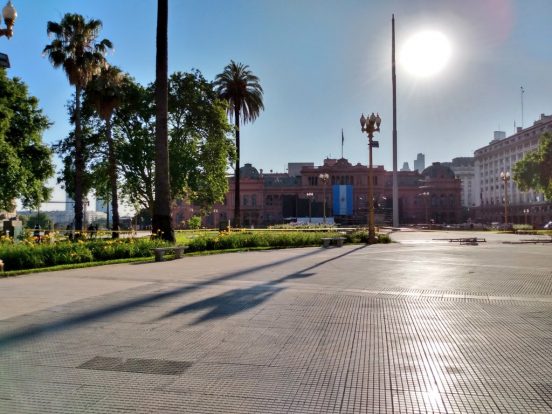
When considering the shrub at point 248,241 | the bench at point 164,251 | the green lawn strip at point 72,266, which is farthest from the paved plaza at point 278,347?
the shrub at point 248,241

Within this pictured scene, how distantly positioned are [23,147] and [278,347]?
1422 inches

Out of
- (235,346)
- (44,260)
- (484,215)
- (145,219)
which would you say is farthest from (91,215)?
(235,346)

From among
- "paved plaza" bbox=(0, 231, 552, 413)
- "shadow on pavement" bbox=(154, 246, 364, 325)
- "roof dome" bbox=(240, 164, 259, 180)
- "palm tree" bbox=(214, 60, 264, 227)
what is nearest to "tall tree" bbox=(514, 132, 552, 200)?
"palm tree" bbox=(214, 60, 264, 227)

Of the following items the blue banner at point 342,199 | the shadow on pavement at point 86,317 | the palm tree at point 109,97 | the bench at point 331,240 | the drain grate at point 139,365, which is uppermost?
the palm tree at point 109,97

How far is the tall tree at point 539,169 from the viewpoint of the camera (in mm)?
52844

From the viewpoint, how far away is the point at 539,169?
5597 centimetres

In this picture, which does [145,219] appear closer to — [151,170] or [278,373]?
[151,170]

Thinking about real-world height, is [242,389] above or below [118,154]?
below

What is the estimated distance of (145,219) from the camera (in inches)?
4776

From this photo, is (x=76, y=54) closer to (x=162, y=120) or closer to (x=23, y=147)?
(x=23, y=147)

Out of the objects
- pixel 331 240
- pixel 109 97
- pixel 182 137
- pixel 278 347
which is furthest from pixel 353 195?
pixel 278 347

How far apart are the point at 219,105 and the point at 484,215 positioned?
11801 cm

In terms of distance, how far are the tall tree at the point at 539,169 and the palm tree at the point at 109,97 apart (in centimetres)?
4488

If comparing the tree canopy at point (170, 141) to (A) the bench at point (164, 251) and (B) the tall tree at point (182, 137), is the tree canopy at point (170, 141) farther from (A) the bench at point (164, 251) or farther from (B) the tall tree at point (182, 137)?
(A) the bench at point (164, 251)
